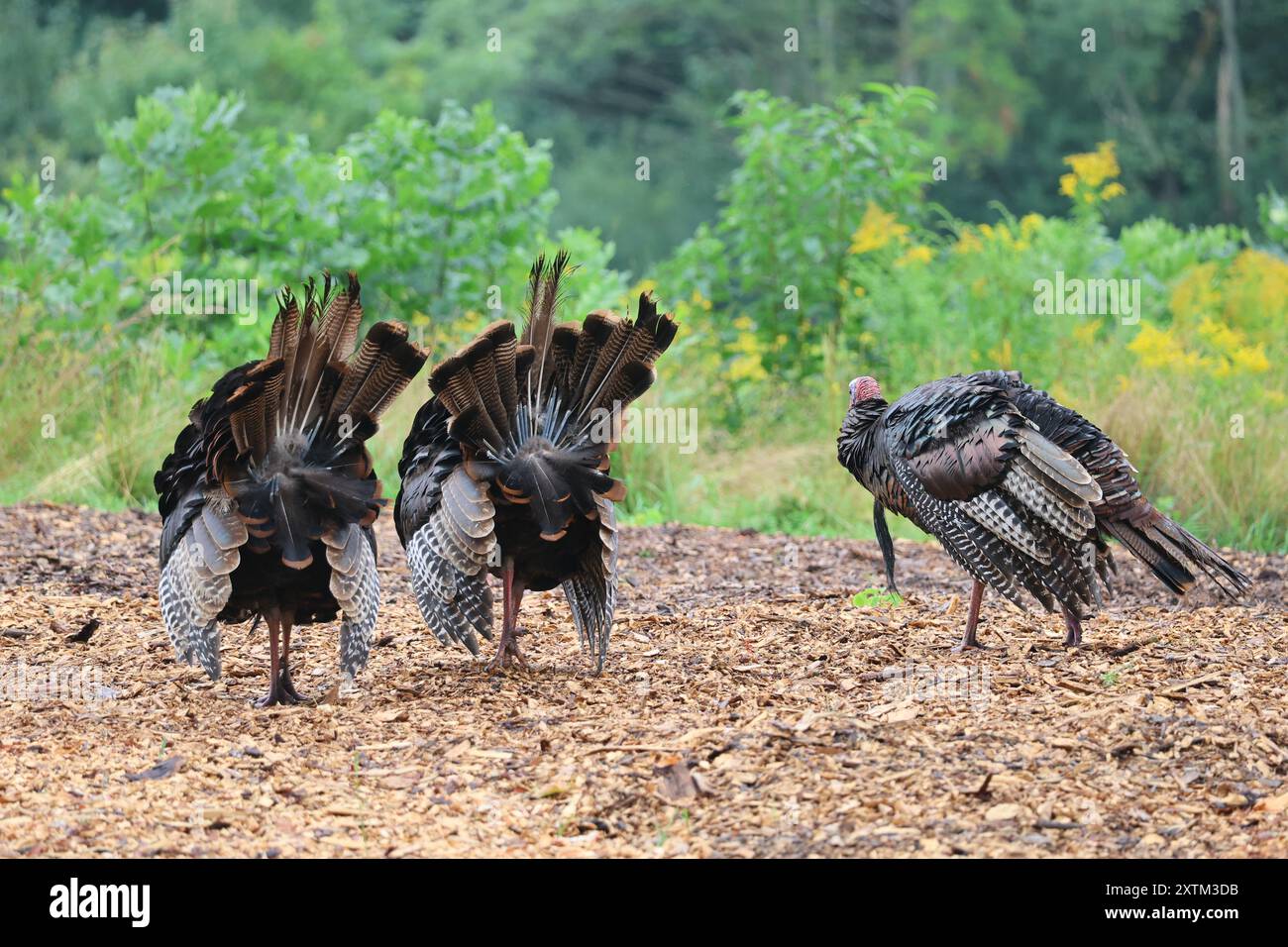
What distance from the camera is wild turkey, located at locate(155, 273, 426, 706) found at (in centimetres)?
477

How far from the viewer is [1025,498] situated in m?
5.41

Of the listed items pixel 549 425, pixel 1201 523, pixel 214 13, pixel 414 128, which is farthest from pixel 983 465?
pixel 214 13

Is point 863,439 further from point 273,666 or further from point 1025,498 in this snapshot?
point 273,666

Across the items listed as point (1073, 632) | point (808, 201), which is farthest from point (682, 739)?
point (808, 201)

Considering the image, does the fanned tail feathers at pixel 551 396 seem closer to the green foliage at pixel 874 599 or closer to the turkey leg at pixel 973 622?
the turkey leg at pixel 973 622

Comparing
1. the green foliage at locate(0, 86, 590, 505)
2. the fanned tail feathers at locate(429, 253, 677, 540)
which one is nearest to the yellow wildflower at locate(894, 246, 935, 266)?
the green foliage at locate(0, 86, 590, 505)

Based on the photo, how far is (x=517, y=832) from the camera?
12.7 feet

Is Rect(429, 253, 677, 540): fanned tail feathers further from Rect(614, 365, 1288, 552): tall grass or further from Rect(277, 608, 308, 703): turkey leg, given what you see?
Rect(614, 365, 1288, 552): tall grass

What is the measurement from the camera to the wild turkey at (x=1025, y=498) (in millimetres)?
5406

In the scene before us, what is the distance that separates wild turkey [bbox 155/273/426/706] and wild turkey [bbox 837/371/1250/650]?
2.03 metres

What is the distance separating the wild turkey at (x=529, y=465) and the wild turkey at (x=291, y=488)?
0.91 feet

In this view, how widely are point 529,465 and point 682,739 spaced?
3.90 ft

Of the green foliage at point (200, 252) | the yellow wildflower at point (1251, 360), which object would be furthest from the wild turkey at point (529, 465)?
the yellow wildflower at point (1251, 360)

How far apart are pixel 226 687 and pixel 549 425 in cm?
157
